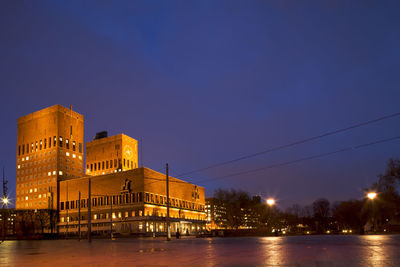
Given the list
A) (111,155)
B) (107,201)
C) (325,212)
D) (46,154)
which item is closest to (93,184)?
(107,201)

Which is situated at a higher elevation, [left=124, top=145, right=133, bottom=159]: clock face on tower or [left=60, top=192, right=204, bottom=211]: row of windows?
[left=124, top=145, right=133, bottom=159]: clock face on tower

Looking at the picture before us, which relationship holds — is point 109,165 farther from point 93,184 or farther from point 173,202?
point 173,202

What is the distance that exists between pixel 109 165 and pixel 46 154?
2774cm

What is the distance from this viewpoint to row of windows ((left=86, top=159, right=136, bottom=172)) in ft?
547

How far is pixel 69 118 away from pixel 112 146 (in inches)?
894

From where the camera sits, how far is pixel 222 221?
127938 mm

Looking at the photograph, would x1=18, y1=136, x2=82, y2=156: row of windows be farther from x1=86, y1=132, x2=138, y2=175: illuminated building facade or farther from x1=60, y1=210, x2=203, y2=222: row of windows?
x1=60, y1=210, x2=203, y2=222: row of windows

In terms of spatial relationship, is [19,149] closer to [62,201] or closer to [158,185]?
[62,201]

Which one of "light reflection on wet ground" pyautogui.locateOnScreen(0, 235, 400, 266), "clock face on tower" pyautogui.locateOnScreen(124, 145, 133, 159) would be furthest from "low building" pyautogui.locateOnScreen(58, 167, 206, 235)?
"light reflection on wet ground" pyautogui.locateOnScreen(0, 235, 400, 266)

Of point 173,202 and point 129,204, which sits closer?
point 129,204

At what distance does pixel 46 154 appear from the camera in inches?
6029

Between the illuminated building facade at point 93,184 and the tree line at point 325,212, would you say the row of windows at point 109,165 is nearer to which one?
the illuminated building facade at point 93,184

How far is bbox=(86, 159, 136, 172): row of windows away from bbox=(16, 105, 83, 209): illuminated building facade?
997 cm

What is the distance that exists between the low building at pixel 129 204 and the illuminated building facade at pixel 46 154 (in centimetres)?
924
